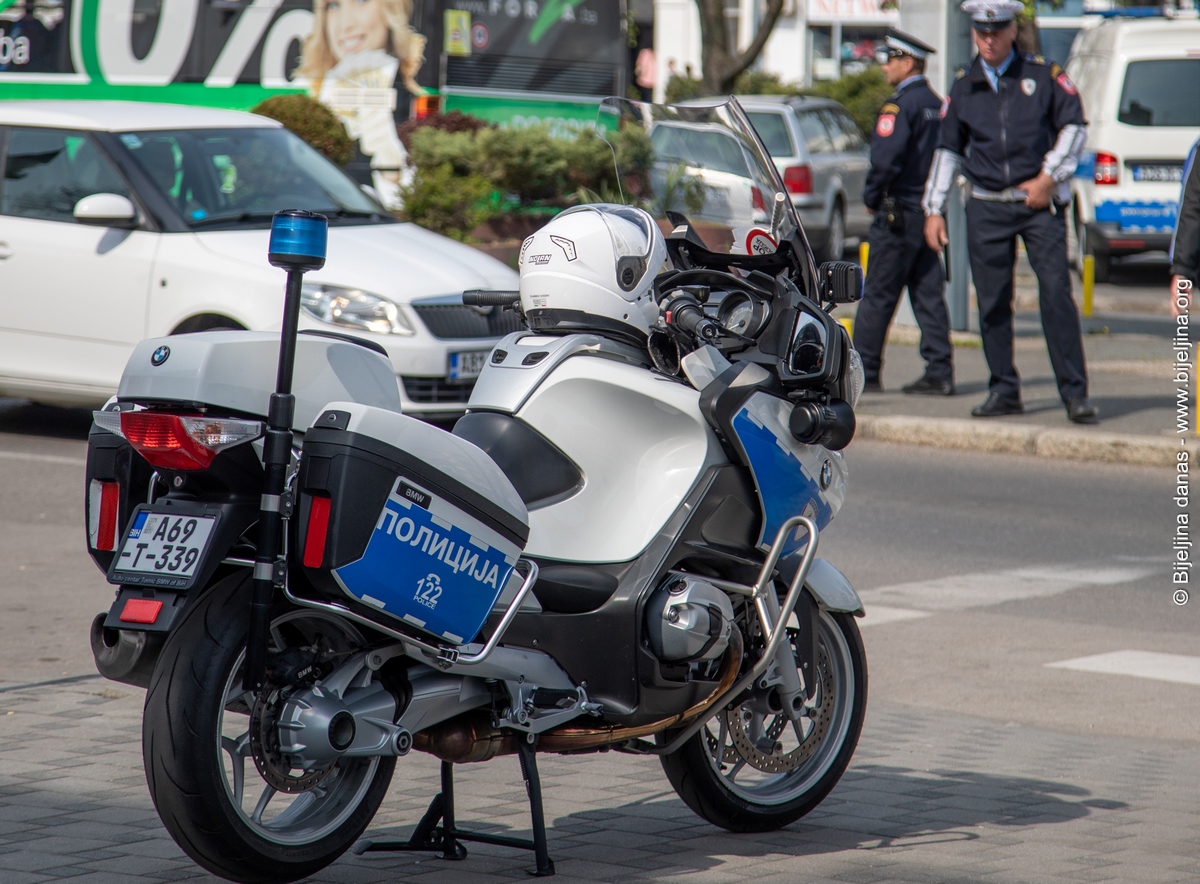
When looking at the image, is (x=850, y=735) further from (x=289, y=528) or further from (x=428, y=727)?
(x=289, y=528)

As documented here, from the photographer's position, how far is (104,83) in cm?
1859

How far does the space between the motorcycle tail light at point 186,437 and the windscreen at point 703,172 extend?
4.74 feet

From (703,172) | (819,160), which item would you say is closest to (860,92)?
(819,160)

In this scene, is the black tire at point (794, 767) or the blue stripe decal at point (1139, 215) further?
the blue stripe decal at point (1139, 215)

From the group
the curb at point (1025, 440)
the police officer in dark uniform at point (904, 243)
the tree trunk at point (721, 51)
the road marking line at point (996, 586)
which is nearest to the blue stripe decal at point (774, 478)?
the road marking line at point (996, 586)

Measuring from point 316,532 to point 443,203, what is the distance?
11992 millimetres

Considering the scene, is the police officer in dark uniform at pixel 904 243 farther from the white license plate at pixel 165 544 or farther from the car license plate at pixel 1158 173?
the white license plate at pixel 165 544

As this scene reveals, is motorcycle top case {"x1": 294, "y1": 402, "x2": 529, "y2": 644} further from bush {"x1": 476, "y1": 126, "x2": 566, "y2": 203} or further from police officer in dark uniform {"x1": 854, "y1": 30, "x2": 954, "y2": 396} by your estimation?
bush {"x1": 476, "y1": 126, "x2": 566, "y2": 203}

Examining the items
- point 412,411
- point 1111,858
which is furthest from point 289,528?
point 412,411

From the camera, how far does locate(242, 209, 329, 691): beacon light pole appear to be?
336 centimetres

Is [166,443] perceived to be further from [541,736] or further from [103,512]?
[541,736]

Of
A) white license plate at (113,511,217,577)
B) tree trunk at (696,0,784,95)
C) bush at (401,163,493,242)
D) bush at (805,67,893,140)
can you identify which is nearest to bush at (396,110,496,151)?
bush at (401,163,493,242)

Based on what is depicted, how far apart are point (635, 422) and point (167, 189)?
21.9 feet

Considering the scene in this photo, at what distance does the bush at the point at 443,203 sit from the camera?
15148 mm
